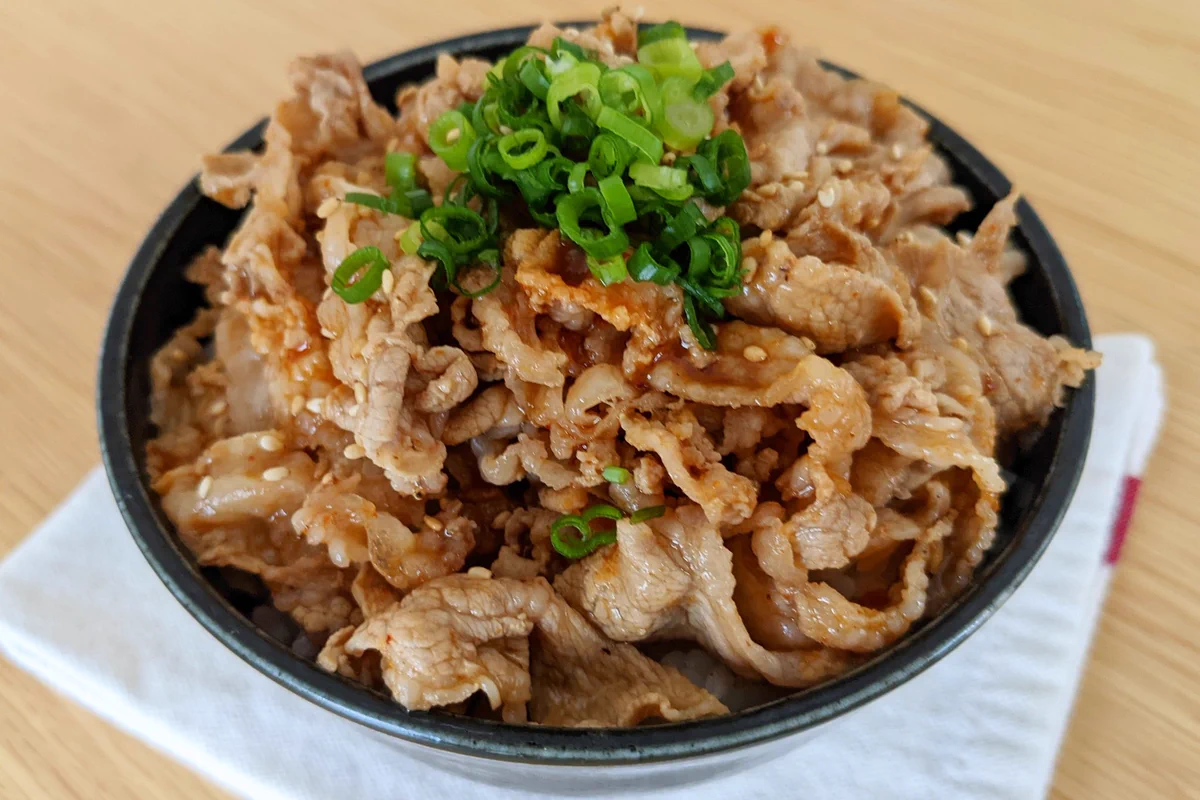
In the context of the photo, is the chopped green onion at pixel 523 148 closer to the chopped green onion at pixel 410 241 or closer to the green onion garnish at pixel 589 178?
the green onion garnish at pixel 589 178

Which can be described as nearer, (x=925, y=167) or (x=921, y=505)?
(x=921, y=505)

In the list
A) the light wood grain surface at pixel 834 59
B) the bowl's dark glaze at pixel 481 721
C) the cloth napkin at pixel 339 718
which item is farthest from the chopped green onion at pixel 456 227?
the light wood grain surface at pixel 834 59

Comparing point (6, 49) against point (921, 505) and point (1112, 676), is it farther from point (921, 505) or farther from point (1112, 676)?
point (1112, 676)

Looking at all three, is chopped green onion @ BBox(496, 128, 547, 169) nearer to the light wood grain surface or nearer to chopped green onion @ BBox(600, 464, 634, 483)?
chopped green onion @ BBox(600, 464, 634, 483)

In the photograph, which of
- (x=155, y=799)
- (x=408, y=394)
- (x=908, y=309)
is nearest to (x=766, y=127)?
(x=908, y=309)

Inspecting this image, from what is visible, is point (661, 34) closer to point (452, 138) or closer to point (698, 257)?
point (452, 138)

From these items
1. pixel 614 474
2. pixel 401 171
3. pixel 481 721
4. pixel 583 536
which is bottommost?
pixel 481 721

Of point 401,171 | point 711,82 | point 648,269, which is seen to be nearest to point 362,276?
point 401,171
